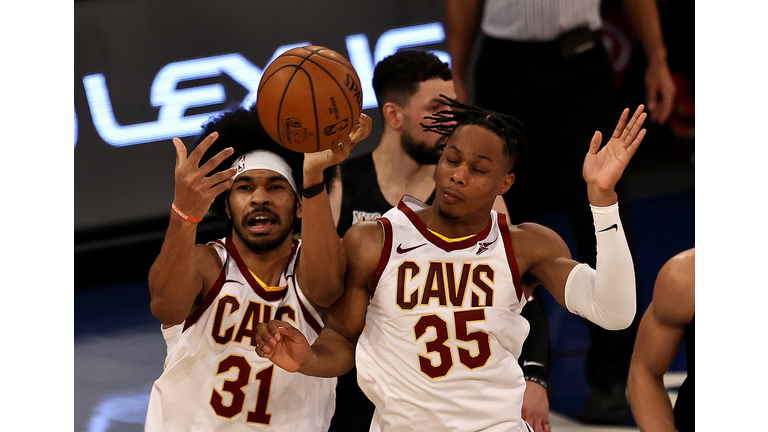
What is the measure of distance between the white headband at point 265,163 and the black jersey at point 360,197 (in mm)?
678

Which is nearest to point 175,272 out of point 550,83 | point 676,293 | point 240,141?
point 240,141

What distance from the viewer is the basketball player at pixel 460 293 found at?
2.41 m

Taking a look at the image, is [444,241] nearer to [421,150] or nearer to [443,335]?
[443,335]

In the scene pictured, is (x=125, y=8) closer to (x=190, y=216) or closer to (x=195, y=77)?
(x=195, y=77)

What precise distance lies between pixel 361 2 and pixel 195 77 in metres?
1.30

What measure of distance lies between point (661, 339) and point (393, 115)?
172 cm

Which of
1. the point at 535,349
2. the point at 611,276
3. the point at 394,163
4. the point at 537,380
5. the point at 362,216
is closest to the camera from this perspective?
the point at 611,276

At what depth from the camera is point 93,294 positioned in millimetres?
5715

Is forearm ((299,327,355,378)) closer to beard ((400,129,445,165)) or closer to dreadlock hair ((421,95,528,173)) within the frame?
dreadlock hair ((421,95,528,173))

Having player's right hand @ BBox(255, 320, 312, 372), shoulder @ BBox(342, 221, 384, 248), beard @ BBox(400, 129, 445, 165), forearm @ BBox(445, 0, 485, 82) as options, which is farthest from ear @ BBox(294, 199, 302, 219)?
forearm @ BBox(445, 0, 485, 82)

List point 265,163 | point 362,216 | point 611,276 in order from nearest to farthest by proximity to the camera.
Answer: point 611,276
point 265,163
point 362,216

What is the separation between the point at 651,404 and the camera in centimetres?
257

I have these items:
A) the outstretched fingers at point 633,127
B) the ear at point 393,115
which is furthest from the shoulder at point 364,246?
the ear at point 393,115

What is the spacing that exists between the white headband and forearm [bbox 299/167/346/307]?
51cm
